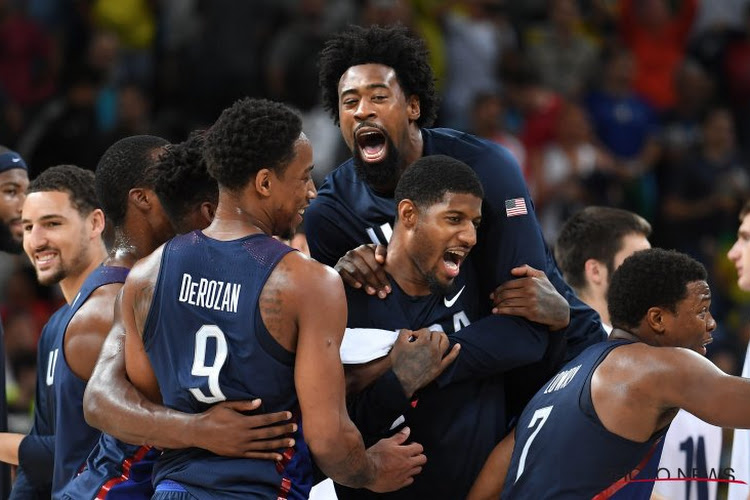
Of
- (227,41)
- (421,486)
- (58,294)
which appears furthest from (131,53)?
(421,486)

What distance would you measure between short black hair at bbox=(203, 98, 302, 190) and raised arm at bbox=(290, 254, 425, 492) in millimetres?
366

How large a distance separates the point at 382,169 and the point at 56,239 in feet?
5.30

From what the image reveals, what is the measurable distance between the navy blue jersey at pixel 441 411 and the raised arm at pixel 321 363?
660 mm

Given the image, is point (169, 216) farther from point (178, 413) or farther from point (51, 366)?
point (51, 366)

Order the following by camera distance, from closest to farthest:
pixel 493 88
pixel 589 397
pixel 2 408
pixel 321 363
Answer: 1. pixel 321 363
2. pixel 589 397
3. pixel 2 408
4. pixel 493 88

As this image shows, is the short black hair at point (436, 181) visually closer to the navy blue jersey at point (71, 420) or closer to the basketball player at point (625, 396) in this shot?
the basketball player at point (625, 396)

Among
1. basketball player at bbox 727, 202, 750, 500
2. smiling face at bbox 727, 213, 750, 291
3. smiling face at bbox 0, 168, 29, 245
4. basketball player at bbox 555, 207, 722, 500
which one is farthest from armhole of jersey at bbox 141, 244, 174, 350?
smiling face at bbox 727, 213, 750, 291

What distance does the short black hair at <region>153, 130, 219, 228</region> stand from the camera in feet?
15.4

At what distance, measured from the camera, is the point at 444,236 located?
4.74 metres

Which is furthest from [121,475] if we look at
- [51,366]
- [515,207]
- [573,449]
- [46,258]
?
[515,207]

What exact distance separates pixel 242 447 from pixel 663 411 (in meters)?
1.55

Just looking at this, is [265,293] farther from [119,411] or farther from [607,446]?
[607,446]

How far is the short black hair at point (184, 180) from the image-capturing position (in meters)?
4.69

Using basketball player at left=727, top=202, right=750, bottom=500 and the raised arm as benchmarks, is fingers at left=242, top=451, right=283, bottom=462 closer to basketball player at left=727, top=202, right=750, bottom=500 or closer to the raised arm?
the raised arm
